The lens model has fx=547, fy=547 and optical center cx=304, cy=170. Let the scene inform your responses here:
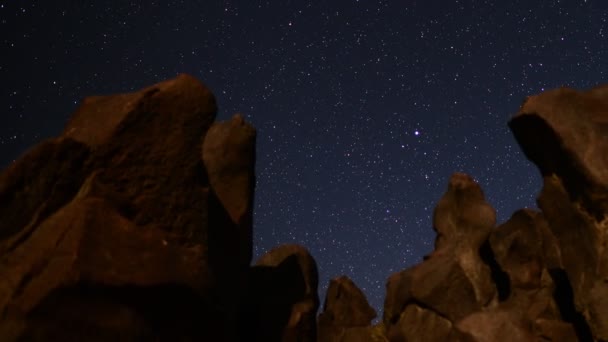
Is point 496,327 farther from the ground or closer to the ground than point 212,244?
closer to the ground

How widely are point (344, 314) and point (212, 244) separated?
Result: 409 inches

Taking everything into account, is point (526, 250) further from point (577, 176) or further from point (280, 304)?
point (280, 304)

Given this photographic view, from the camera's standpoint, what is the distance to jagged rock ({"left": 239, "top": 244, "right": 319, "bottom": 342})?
11.3 metres

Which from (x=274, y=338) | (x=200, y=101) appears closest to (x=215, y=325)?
(x=200, y=101)

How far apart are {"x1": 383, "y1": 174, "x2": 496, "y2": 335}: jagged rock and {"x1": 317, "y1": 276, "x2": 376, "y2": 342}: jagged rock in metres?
1.30

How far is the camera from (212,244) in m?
7.89

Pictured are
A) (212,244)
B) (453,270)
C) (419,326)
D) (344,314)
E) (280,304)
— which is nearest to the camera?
(212,244)

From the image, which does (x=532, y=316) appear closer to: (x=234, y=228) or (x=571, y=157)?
(x=571, y=157)

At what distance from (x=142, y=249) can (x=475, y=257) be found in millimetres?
10178

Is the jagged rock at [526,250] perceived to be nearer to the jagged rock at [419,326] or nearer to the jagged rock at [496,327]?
the jagged rock at [419,326]

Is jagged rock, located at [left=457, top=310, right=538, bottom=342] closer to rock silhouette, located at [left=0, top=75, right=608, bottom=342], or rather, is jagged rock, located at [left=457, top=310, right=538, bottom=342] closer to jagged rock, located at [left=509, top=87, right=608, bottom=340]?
rock silhouette, located at [left=0, top=75, right=608, bottom=342]

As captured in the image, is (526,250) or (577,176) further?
(526,250)

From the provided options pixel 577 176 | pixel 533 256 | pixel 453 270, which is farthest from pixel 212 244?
pixel 533 256

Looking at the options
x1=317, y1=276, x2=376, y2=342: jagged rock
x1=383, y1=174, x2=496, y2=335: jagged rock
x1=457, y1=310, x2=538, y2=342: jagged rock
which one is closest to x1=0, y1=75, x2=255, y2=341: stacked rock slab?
x1=457, y1=310, x2=538, y2=342: jagged rock
